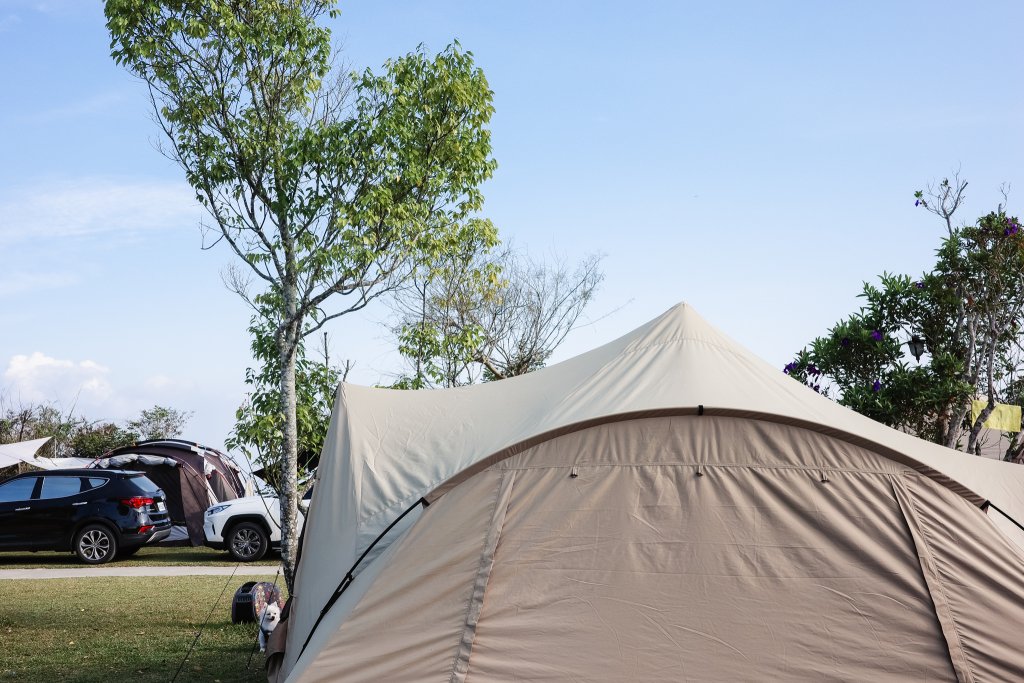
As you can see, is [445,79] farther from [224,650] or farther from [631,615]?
[631,615]

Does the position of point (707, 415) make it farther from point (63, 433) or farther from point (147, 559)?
point (63, 433)

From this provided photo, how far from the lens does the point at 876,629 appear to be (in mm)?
4348

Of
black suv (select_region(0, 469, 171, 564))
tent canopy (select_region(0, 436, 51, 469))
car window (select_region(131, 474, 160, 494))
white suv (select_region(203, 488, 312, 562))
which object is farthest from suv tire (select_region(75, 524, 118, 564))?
tent canopy (select_region(0, 436, 51, 469))

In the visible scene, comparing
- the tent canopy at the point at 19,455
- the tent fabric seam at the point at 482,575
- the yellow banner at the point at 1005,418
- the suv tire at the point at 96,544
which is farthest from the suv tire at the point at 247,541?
the yellow banner at the point at 1005,418

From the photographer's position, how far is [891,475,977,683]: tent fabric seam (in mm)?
4270

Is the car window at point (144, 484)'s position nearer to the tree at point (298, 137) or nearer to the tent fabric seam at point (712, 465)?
the tree at point (298, 137)

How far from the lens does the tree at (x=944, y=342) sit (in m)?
15.3

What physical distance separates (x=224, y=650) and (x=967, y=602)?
5.71 metres

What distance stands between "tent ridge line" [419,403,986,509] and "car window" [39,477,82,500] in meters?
11.6

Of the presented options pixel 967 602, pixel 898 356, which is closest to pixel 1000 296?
pixel 898 356

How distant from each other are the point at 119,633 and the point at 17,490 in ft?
24.0

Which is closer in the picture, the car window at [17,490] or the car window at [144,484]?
the car window at [17,490]

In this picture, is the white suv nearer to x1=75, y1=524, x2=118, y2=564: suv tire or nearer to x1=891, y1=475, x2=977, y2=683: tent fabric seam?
x1=75, y1=524, x2=118, y2=564: suv tire

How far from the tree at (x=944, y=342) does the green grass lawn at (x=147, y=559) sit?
1031cm
